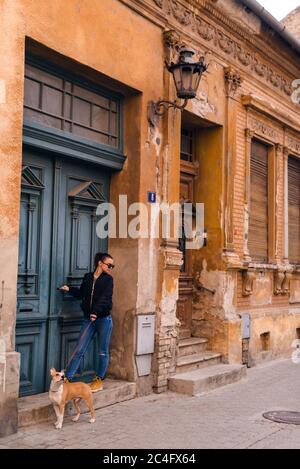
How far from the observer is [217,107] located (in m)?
10.1

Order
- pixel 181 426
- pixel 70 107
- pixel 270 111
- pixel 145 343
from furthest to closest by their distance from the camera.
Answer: pixel 270 111 < pixel 145 343 < pixel 70 107 < pixel 181 426

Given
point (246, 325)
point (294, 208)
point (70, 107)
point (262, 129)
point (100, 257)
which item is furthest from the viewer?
point (294, 208)

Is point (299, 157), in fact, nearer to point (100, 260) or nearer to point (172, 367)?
point (172, 367)

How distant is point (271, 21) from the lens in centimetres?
1124

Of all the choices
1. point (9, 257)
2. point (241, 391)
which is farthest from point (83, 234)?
point (241, 391)

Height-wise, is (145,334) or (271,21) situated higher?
(271,21)

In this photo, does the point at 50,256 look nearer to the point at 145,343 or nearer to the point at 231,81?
the point at 145,343

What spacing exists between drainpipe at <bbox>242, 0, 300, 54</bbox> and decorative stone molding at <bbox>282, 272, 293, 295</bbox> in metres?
4.51

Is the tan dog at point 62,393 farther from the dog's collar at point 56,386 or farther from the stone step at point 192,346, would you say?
the stone step at point 192,346

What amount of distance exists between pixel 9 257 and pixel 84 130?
231cm

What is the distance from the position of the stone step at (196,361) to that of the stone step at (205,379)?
11 cm

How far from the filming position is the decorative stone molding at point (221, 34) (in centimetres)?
905

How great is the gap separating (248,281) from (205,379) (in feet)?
9.43

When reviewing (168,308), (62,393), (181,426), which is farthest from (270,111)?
(62,393)
